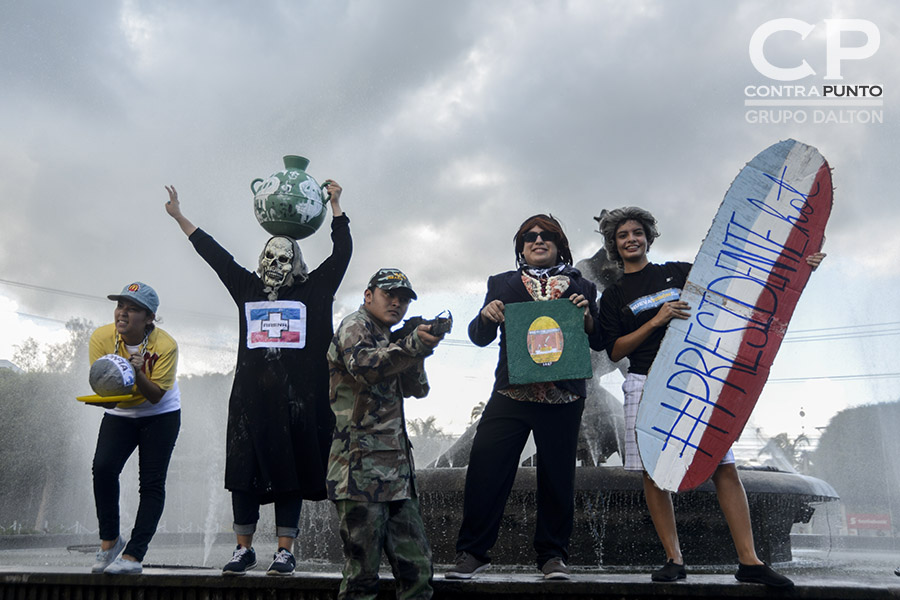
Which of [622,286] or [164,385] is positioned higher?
[622,286]

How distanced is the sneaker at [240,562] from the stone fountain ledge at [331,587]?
57mm

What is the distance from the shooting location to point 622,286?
3.42 metres

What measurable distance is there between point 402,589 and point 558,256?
5.72 ft

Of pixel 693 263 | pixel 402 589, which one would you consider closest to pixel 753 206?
pixel 693 263

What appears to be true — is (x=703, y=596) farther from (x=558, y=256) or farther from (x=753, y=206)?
(x=753, y=206)

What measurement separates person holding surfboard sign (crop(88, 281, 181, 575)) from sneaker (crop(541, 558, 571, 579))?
6.70 ft

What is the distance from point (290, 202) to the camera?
12.3 ft

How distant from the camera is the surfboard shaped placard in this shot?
305 cm

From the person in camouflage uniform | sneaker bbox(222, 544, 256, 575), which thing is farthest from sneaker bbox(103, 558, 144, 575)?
the person in camouflage uniform

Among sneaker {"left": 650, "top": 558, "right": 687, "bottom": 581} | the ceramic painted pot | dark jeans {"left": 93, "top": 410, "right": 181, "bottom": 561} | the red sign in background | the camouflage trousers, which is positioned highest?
the ceramic painted pot

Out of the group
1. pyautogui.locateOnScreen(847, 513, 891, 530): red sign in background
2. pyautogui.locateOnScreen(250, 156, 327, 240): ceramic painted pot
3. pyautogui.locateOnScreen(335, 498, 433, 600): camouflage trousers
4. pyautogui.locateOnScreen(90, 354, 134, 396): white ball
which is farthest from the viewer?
pyautogui.locateOnScreen(847, 513, 891, 530): red sign in background

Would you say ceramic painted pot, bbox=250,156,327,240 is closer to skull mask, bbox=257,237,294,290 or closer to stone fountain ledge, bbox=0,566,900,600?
skull mask, bbox=257,237,294,290

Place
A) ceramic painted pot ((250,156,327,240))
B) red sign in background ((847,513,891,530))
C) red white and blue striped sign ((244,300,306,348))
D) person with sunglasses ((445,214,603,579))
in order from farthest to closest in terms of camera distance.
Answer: red sign in background ((847,513,891,530))
ceramic painted pot ((250,156,327,240))
red white and blue striped sign ((244,300,306,348))
person with sunglasses ((445,214,603,579))

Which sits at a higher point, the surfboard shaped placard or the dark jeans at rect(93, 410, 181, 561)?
the surfboard shaped placard
